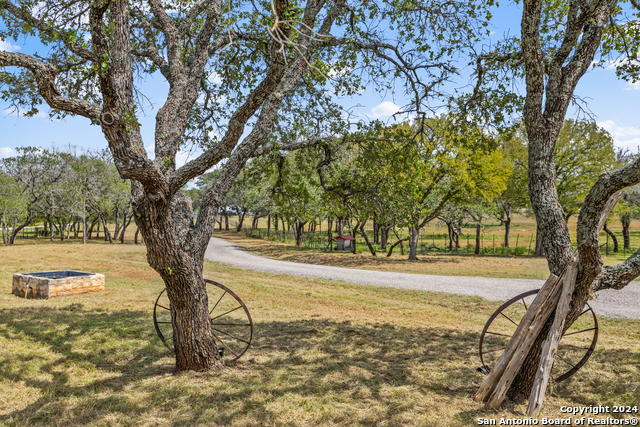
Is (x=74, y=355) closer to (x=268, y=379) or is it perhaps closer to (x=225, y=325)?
(x=225, y=325)

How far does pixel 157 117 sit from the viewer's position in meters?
5.50

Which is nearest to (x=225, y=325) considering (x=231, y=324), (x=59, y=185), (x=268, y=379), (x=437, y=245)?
(x=231, y=324)

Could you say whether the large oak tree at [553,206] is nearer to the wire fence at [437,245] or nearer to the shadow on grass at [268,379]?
the shadow on grass at [268,379]

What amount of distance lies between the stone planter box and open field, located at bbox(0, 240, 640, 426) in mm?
658

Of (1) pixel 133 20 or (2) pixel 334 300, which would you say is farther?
(2) pixel 334 300

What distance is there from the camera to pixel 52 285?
11234 mm

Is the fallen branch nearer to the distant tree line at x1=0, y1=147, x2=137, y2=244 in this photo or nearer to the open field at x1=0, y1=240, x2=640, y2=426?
the open field at x1=0, y1=240, x2=640, y2=426

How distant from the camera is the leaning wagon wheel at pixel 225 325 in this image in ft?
20.6

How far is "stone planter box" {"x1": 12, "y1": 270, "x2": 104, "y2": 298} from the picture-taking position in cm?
1116

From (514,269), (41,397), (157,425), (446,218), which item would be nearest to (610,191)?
(157,425)

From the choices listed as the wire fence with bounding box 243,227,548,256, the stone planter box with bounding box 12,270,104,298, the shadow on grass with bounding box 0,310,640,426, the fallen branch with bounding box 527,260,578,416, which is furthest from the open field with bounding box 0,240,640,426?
the wire fence with bounding box 243,227,548,256

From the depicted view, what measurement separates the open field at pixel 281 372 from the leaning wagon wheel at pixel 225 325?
274 millimetres

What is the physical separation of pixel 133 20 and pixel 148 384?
23.1ft

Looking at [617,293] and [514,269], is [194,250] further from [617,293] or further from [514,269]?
[514,269]
